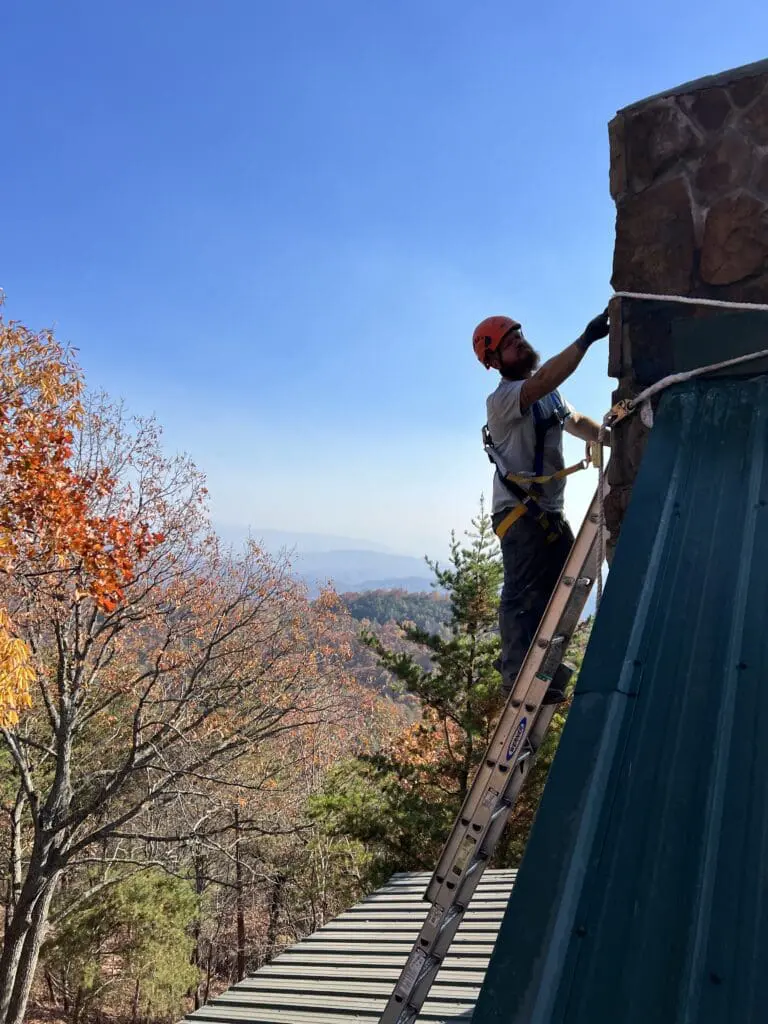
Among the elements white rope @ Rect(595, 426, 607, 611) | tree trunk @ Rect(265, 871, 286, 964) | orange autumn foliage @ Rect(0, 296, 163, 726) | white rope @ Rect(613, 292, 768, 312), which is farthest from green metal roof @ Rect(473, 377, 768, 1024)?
tree trunk @ Rect(265, 871, 286, 964)

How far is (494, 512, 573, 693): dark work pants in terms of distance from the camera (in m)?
3.56

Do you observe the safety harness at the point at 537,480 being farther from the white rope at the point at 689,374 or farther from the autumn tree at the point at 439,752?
the autumn tree at the point at 439,752

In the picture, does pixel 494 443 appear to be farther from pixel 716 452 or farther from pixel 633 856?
pixel 633 856

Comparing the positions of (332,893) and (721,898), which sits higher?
(721,898)

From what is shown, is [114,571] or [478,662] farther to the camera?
[478,662]

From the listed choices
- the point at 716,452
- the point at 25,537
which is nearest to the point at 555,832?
the point at 716,452

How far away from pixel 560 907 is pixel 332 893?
22.8m

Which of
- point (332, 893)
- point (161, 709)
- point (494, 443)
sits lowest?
point (332, 893)

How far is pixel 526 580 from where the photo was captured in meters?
3.59

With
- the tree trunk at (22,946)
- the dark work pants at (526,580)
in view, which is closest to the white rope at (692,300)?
→ the dark work pants at (526,580)

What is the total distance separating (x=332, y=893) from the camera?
846 inches

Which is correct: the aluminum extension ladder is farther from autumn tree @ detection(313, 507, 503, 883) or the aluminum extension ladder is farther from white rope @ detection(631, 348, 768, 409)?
autumn tree @ detection(313, 507, 503, 883)

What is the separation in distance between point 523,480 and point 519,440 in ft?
0.65

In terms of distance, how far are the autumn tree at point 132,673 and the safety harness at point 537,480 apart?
9185mm
